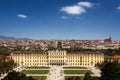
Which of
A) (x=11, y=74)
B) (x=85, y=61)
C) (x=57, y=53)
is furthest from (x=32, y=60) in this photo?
(x=11, y=74)

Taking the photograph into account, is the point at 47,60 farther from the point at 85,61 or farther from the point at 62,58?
the point at 85,61

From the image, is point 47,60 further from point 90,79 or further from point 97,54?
point 90,79

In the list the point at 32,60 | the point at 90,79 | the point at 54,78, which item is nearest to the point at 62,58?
the point at 32,60

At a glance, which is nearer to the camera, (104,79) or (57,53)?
(104,79)

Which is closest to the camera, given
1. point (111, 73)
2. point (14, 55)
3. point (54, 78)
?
point (111, 73)

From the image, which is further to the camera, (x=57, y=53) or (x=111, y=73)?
(x=57, y=53)

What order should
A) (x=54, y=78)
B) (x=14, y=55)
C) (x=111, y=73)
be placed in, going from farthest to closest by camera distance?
1. (x=14, y=55)
2. (x=54, y=78)
3. (x=111, y=73)
